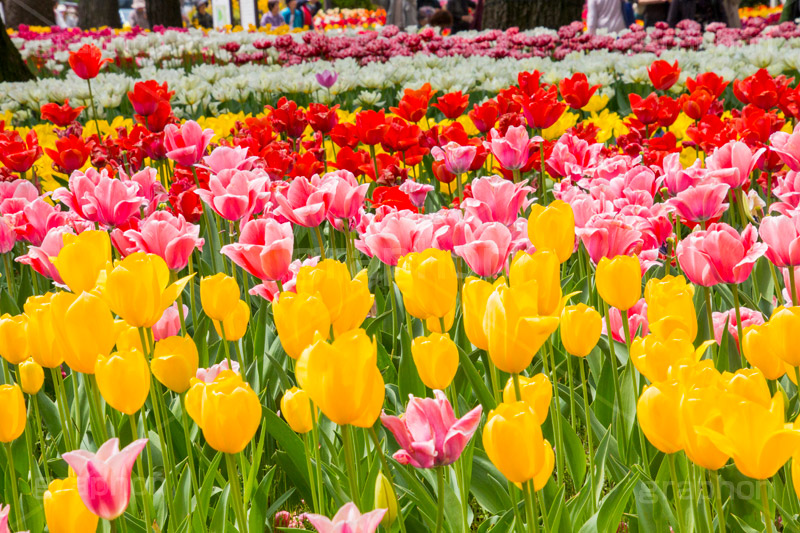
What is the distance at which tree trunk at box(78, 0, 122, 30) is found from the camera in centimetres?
2158

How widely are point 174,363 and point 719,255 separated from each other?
2.99ft

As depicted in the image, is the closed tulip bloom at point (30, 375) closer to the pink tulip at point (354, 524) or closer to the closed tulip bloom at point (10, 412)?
the closed tulip bloom at point (10, 412)

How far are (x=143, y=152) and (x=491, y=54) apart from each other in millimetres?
6890

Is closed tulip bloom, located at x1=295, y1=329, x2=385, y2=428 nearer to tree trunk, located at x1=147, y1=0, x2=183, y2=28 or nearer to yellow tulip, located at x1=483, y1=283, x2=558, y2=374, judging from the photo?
yellow tulip, located at x1=483, y1=283, x2=558, y2=374

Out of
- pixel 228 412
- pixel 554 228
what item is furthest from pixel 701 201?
pixel 228 412

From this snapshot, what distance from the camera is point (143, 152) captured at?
127 inches

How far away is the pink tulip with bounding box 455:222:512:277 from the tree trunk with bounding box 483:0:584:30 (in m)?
12.2

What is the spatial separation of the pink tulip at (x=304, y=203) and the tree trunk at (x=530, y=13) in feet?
38.9

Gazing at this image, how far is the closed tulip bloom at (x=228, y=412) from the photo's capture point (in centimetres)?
98

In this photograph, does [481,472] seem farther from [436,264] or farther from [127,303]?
[127,303]

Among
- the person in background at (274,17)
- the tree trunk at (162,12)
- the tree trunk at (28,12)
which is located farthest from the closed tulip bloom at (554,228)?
the tree trunk at (28,12)

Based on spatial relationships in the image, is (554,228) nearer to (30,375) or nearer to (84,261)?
(84,261)

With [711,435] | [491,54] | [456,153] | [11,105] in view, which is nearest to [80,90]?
[11,105]

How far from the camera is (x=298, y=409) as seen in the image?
4.09ft
